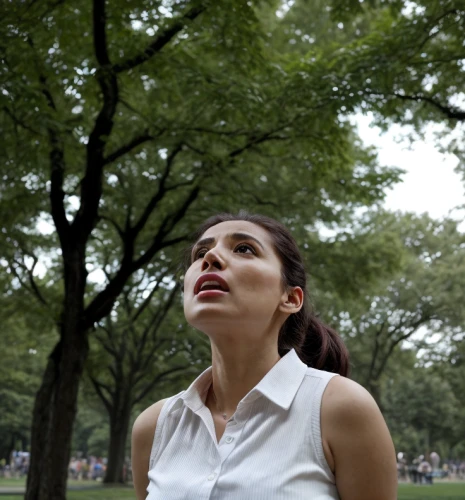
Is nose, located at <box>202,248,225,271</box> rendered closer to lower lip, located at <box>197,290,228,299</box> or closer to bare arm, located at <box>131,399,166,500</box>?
lower lip, located at <box>197,290,228,299</box>

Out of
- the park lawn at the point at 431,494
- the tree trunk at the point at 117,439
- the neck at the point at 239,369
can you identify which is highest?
the tree trunk at the point at 117,439

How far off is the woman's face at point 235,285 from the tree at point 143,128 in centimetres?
685

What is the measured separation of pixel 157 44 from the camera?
31.3 ft

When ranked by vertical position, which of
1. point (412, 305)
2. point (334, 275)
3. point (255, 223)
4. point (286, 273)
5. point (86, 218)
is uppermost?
point (412, 305)

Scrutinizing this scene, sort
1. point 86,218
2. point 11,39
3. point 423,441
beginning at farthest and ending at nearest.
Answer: point 423,441
point 86,218
point 11,39

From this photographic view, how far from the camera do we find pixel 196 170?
42.1 ft

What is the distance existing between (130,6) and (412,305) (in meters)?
21.4

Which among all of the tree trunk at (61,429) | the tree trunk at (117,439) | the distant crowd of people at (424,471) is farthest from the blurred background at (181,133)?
the distant crowd of people at (424,471)

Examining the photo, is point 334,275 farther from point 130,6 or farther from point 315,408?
point 315,408

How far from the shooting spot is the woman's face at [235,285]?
191 cm

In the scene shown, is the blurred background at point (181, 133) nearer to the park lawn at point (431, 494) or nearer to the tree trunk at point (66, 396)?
the tree trunk at point (66, 396)

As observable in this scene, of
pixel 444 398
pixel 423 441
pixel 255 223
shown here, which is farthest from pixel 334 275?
pixel 423 441

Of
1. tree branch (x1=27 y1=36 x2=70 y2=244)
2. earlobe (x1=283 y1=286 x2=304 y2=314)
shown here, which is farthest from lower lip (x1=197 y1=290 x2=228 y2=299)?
tree branch (x1=27 y1=36 x2=70 y2=244)

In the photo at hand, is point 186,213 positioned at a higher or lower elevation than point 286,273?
higher
